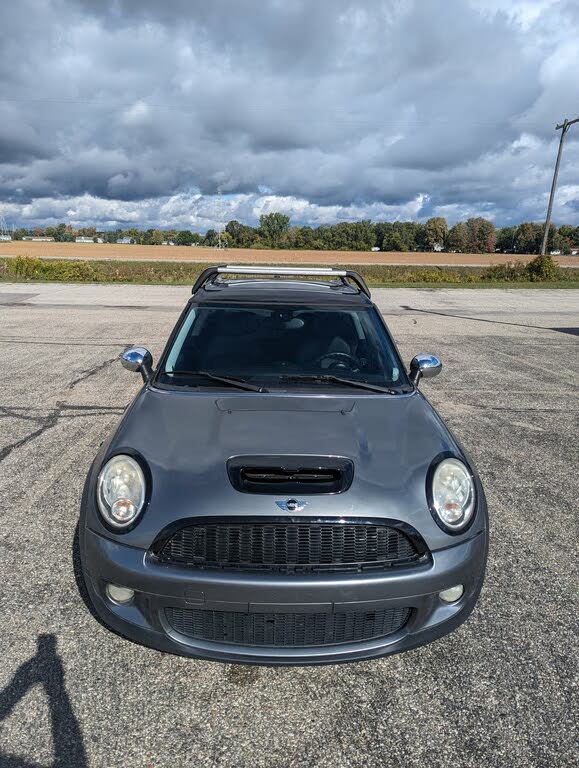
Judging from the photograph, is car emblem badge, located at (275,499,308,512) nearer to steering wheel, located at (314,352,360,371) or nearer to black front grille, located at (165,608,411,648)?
black front grille, located at (165,608,411,648)

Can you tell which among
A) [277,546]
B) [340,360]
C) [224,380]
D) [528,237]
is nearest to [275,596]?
[277,546]

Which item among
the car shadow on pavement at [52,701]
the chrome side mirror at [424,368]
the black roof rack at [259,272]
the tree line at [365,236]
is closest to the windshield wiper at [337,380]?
the chrome side mirror at [424,368]

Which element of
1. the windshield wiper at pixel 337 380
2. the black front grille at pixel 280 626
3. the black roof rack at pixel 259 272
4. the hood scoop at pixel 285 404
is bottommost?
the black front grille at pixel 280 626

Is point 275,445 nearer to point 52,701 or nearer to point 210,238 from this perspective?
point 52,701

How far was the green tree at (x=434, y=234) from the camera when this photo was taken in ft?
373

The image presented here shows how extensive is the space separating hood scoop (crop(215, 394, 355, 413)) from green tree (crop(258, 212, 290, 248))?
105 metres

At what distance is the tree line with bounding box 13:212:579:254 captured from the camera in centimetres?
10350

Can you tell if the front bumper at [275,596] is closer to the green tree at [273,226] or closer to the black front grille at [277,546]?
the black front grille at [277,546]

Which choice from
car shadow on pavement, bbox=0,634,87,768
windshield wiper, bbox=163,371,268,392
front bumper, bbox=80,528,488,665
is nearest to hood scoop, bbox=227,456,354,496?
front bumper, bbox=80,528,488,665

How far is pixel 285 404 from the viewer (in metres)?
2.92

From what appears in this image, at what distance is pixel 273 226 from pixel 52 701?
112370 mm

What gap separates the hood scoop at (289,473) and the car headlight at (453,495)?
398 millimetres

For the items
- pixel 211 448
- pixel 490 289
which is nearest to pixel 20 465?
pixel 211 448

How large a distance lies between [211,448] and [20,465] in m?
2.94
